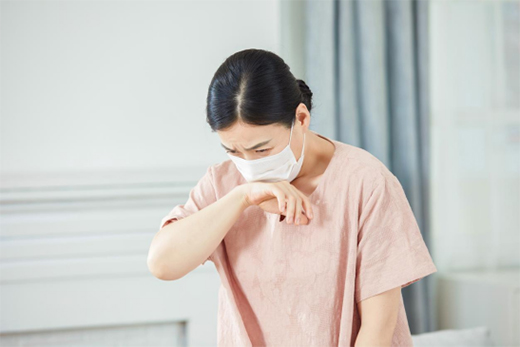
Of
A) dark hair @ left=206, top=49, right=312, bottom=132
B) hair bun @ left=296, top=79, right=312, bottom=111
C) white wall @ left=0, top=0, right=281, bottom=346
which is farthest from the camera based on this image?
white wall @ left=0, top=0, right=281, bottom=346

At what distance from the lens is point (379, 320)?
1.12 metres

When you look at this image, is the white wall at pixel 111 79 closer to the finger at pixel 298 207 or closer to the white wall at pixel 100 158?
the white wall at pixel 100 158

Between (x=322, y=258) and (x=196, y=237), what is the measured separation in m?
0.27

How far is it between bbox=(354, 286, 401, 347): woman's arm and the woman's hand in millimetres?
212

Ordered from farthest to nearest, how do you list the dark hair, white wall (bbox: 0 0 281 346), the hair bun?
white wall (bbox: 0 0 281 346) → the hair bun → the dark hair

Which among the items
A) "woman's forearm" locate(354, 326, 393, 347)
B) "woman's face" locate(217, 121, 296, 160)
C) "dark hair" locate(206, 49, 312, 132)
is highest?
"dark hair" locate(206, 49, 312, 132)

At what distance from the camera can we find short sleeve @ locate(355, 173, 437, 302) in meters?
1.12

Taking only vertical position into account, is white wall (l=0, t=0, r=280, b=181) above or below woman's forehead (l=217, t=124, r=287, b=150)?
above

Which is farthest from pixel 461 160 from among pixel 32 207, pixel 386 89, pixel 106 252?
pixel 32 207

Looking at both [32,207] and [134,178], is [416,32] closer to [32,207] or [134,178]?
[134,178]

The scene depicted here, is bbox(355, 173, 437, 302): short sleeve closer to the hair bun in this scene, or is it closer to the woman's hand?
the woman's hand

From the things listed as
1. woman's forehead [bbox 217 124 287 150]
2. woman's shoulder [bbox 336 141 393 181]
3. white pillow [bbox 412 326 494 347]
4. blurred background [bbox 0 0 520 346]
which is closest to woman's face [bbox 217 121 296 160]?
woman's forehead [bbox 217 124 287 150]

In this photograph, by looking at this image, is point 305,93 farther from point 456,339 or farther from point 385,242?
point 456,339

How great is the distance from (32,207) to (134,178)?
0.31 m
